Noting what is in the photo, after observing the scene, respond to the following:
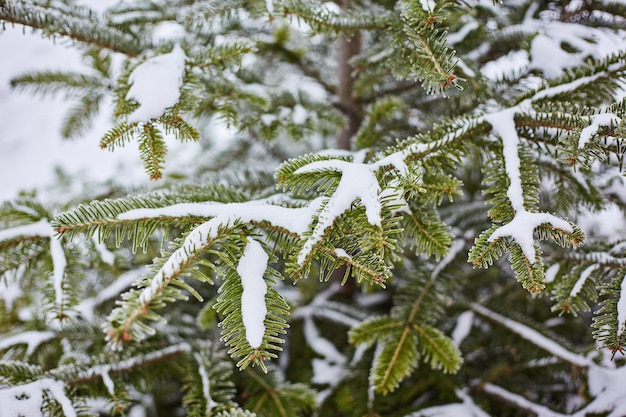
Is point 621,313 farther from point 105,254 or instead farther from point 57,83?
point 57,83

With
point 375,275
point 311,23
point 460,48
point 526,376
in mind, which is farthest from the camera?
point 526,376

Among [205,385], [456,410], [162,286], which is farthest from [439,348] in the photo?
[162,286]

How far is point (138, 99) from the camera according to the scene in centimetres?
78

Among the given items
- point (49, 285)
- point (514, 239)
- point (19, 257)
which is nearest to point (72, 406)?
point (49, 285)

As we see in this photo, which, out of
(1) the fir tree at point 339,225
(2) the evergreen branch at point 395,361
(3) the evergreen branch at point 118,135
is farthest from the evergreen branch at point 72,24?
(2) the evergreen branch at point 395,361

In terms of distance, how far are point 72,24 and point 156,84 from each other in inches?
13.4

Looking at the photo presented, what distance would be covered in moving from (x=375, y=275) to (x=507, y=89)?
29.9 inches

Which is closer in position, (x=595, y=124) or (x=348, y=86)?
(x=595, y=124)

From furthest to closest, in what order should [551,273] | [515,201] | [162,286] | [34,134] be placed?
[34,134] → [551,273] → [515,201] → [162,286]

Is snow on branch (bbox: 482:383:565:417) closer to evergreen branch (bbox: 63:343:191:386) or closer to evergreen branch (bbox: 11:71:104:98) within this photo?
evergreen branch (bbox: 63:343:191:386)

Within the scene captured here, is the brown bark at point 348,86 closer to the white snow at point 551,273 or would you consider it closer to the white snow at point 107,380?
the white snow at point 551,273

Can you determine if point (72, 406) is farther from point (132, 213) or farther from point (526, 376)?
point (526, 376)

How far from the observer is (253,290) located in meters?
0.62

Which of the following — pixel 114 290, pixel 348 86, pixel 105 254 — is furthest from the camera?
pixel 348 86
